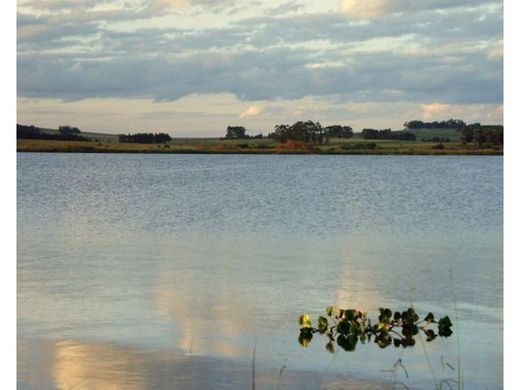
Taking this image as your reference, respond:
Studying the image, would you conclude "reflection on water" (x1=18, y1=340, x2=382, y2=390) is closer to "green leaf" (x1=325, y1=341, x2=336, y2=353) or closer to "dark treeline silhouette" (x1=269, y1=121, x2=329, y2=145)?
"green leaf" (x1=325, y1=341, x2=336, y2=353)

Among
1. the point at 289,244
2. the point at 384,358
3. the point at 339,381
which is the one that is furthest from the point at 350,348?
the point at 289,244

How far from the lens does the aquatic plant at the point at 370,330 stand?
33.7 feet

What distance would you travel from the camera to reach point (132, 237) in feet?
72.6

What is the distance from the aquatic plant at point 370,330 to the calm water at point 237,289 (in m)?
0.16

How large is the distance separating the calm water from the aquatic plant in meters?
0.16

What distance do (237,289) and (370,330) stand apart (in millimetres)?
3745

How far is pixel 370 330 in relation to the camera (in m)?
10.4
